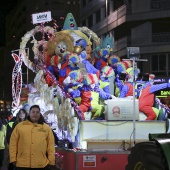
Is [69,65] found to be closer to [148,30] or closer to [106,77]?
[106,77]

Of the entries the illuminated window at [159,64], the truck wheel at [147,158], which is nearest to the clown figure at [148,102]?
the truck wheel at [147,158]

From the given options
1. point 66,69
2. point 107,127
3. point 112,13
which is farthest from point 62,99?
point 112,13

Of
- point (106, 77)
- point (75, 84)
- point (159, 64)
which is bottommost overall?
point (75, 84)

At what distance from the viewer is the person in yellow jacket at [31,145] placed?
7988 mm

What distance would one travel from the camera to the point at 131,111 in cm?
1141

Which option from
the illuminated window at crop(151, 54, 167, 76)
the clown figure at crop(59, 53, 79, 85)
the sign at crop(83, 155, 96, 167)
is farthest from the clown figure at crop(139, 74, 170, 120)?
the illuminated window at crop(151, 54, 167, 76)

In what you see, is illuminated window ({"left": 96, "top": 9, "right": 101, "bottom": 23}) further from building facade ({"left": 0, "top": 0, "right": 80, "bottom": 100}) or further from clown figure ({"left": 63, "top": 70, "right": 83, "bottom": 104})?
clown figure ({"left": 63, "top": 70, "right": 83, "bottom": 104})

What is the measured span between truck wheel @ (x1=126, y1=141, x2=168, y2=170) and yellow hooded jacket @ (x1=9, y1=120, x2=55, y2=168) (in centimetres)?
135

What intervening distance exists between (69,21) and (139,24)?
84.5ft

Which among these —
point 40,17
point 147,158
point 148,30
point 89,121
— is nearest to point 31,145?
point 147,158

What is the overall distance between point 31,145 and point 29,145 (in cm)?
3

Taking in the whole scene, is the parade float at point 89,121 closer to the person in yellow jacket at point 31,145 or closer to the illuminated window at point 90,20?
the person in yellow jacket at point 31,145

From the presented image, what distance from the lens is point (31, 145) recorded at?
7.98m

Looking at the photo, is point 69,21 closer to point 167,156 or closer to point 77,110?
point 77,110
